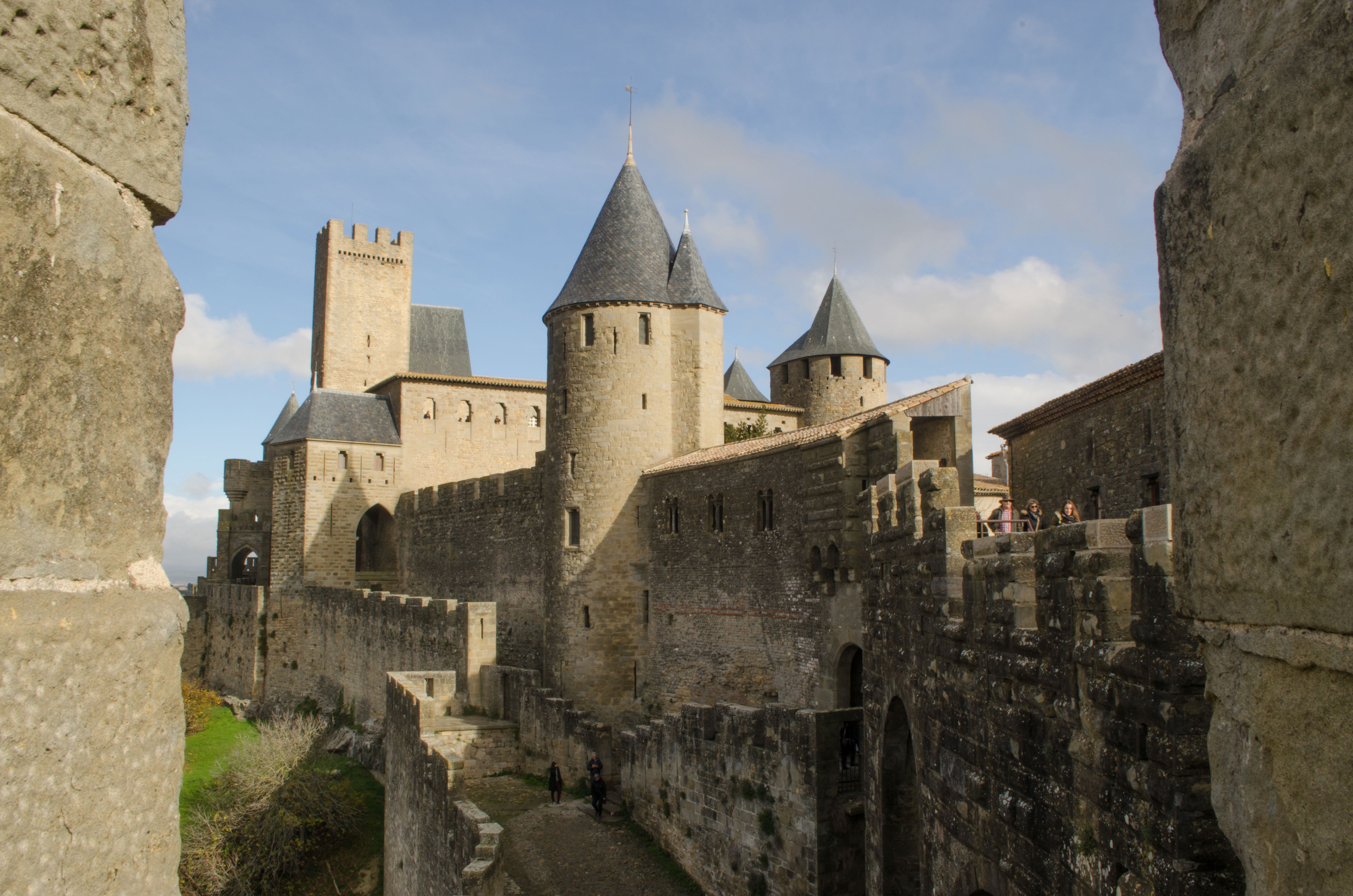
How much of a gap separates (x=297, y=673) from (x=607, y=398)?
16991mm

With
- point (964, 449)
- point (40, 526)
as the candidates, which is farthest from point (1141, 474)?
point (40, 526)

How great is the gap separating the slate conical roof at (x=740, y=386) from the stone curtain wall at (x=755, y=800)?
85.3 feet

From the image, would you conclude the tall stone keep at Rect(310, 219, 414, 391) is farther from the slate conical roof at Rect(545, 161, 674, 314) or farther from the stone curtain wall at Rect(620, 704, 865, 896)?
the stone curtain wall at Rect(620, 704, 865, 896)

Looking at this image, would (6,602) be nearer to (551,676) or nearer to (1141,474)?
(1141,474)

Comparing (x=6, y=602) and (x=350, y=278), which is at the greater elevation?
(x=350, y=278)

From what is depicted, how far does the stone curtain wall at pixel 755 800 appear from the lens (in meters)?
10.9

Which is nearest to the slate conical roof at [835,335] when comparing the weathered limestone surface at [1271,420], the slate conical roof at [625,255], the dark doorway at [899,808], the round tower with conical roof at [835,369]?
the round tower with conical roof at [835,369]

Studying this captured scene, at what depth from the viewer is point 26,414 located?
1.49 metres

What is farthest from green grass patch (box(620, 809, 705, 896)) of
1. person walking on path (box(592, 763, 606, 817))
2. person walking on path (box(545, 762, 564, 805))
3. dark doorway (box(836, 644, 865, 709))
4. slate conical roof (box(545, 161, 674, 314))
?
slate conical roof (box(545, 161, 674, 314))

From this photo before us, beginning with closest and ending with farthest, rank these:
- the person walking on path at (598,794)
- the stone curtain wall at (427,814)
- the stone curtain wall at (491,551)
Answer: the stone curtain wall at (427,814)
the person walking on path at (598,794)
the stone curtain wall at (491,551)

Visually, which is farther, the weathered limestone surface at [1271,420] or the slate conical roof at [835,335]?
the slate conical roof at [835,335]

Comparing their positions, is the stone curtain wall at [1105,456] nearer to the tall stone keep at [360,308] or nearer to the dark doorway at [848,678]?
the dark doorway at [848,678]

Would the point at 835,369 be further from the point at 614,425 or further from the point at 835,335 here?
the point at 614,425

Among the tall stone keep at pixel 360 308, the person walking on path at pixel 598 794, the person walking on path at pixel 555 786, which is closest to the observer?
the person walking on path at pixel 598 794
